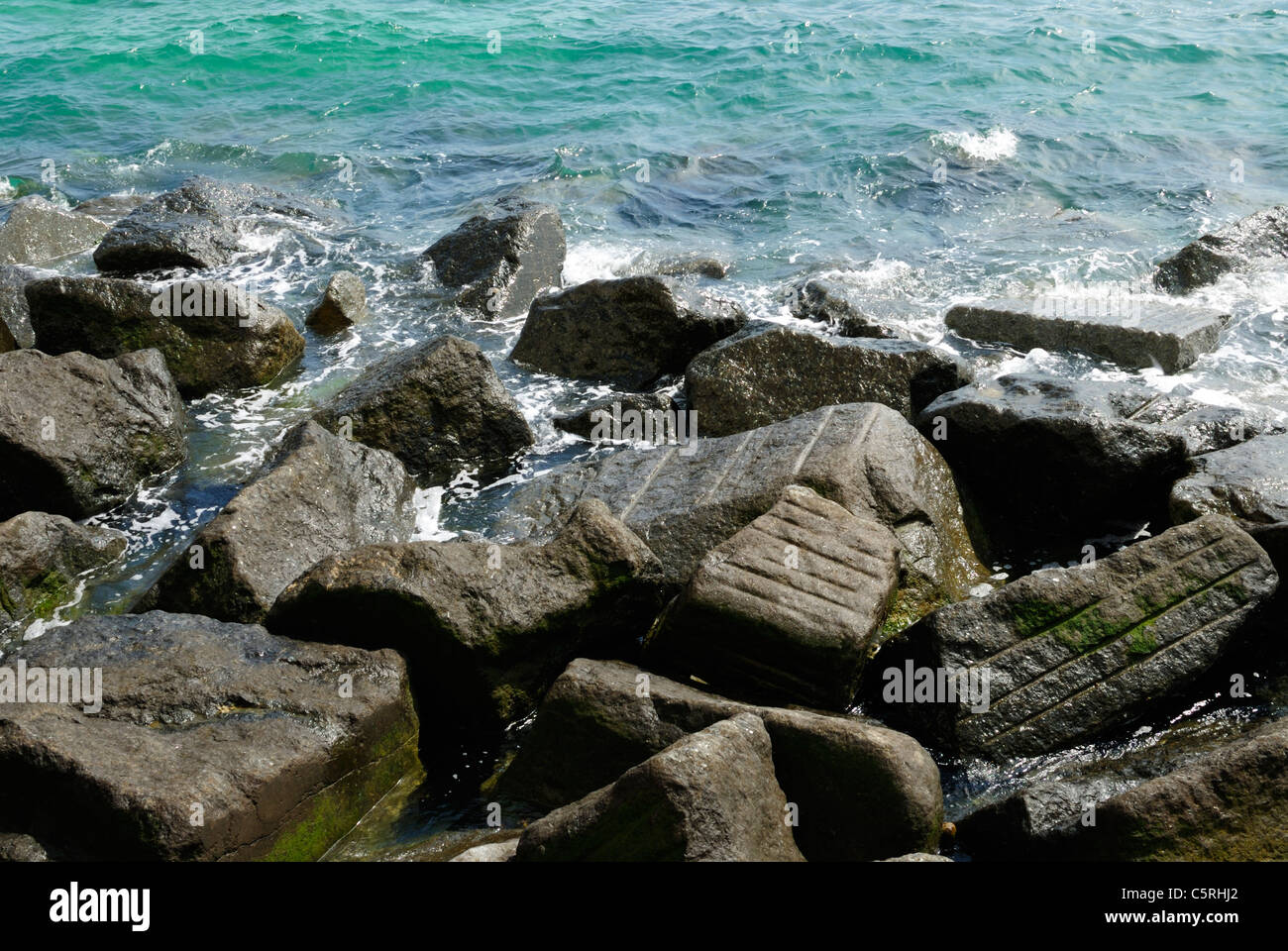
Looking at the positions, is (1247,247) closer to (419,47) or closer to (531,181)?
(531,181)

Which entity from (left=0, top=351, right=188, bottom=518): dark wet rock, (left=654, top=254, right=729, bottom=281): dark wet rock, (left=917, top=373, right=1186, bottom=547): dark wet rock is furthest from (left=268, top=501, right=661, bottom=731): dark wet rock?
(left=654, top=254, right=729, bottom=281): dark wet rock

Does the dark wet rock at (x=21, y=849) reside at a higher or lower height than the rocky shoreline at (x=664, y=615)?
lower

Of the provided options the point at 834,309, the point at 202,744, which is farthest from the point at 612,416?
the point at 202,744

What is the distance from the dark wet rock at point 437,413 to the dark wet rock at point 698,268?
4242mm

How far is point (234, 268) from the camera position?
11344 mm

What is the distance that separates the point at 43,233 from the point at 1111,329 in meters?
10.6

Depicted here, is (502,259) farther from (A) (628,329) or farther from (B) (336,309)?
(A) (628,329)

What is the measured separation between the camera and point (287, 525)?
5918 mm

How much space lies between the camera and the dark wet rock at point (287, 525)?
555 cm

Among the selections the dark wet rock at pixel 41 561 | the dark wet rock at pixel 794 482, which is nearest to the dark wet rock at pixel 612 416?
the dark wet rock at pixel 794 482

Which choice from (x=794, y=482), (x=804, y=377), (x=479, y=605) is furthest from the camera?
(x=804, y=377)

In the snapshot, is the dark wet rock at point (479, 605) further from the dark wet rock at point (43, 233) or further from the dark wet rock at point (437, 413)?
the dark wet rock at point (43, 233)
